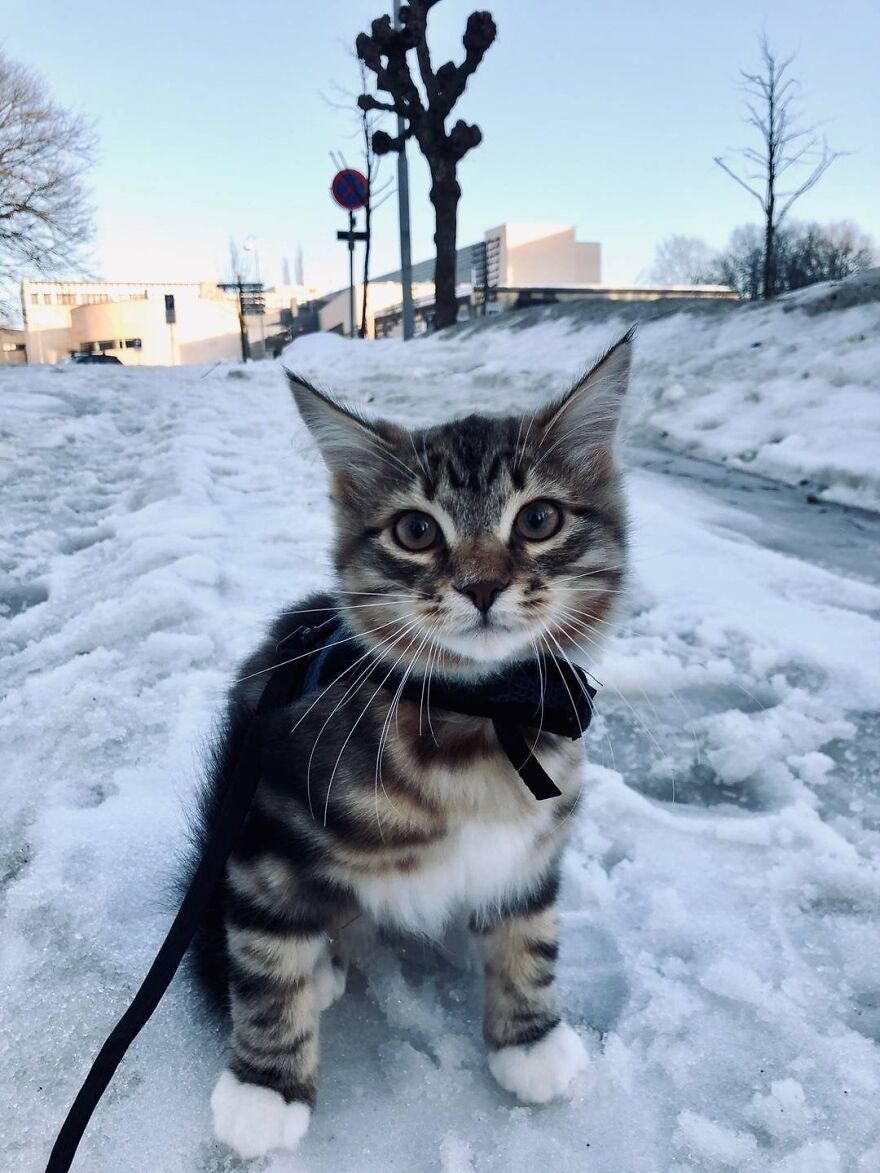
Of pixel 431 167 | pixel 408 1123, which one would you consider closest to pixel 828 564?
pixel 408 1123

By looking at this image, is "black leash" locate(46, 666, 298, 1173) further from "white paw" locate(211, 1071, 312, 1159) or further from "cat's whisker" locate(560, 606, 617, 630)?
"cat's whisker" locate(560, 606, 617, 630)

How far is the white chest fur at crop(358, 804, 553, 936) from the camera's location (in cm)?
120

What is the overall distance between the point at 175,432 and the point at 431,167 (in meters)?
9.04

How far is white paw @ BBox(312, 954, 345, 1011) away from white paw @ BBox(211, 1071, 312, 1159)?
0.19m

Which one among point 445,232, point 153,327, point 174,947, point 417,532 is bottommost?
point 174,947

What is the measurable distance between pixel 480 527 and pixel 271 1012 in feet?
2.61

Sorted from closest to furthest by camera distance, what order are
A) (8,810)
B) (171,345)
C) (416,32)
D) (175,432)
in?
(8,810), (175,432), (416,32), (171,345)

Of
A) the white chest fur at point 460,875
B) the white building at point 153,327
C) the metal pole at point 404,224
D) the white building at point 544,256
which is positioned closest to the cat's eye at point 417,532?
the white chest fur at point 460,875

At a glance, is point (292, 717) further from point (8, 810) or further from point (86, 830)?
point (8, 810)

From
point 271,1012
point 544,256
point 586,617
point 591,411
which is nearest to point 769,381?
point 591,411

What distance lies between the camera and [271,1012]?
119 cm

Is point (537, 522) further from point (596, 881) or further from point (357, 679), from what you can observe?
point (596, 881)

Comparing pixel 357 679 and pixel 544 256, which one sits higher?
pixel 544 256

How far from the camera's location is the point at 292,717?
126cm
